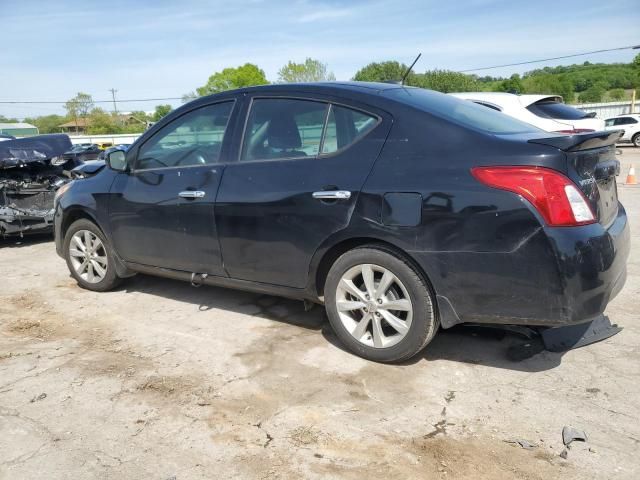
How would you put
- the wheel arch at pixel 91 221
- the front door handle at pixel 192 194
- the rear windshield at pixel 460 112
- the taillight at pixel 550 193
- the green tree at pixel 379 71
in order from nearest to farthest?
the taillight at pixel 550 193 → the rear windshield at pixel 460 112 → the front door handle at pixel 192 194 → the wheel arch at pixel 91 221 → the green tree at pixel 379 71

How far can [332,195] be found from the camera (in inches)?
133

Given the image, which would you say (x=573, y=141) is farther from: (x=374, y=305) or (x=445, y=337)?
(x=445, y=337)

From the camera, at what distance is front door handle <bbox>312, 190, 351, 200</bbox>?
3.33m

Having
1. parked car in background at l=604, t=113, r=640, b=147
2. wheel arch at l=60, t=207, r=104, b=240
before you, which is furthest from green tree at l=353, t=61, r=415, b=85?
wheel arch at l=60, t=207, r=104, b=240

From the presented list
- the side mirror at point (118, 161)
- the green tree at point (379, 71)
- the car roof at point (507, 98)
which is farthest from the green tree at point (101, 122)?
the side mirror at point (118, 161)

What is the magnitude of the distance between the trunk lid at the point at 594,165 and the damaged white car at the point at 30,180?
6.63 m

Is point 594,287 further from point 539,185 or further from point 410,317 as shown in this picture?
point 410,317

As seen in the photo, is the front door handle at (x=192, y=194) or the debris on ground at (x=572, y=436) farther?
the front door handle at (x=192, y=194)

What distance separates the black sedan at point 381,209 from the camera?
286 centimetres

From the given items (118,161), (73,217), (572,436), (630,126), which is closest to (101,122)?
(630,126)

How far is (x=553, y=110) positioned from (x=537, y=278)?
780cm

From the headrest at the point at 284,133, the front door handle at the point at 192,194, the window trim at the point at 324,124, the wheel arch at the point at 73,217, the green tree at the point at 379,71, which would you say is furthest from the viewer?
the green tree at the point at 379,71

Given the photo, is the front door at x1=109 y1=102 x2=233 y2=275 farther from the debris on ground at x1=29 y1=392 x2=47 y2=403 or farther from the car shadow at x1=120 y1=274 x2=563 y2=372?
the debris on ground at x1=29 y1=392 x2=47 y2=403

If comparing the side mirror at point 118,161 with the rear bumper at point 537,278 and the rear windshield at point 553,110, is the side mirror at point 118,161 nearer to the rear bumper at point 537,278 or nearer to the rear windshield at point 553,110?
the rear bumper at point 537,278
